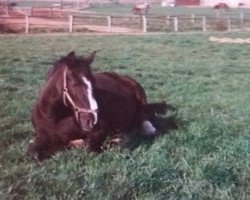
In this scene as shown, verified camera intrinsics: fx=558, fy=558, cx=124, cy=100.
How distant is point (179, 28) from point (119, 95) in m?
30.5

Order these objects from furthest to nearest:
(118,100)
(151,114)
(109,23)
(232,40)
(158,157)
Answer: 1. (109,23)
2. (232,40)
3. (151,114)
4. (118,100)
5. (158,157)

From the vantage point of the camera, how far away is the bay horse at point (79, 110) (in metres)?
4.87

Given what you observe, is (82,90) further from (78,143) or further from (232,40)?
(232,40)

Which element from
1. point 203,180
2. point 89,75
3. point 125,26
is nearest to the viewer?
point 203,180

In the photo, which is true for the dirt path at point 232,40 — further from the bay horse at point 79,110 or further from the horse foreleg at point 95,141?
the horse foreleg at point 95,141

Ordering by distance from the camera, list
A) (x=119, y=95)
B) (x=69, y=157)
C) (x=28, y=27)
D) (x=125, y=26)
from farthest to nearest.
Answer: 1. (x=125, y=26)
2. (x=28, y=27)
3. (x=119, y=95)
4. (x=69, y=157)

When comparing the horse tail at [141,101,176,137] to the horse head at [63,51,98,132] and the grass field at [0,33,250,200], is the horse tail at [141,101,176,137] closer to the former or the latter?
the grass field at [0,33,250,200]

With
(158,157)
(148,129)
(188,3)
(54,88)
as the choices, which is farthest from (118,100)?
(188,3)

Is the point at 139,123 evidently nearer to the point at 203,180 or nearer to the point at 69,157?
the point at 69,157

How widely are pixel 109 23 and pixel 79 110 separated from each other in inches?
1135

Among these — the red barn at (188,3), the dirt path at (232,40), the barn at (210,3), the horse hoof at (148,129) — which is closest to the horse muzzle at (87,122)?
the horse hoof at (148,129)

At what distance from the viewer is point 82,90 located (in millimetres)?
4863

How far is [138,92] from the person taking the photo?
6.86 metres

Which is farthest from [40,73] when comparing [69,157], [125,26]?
[125,26]
